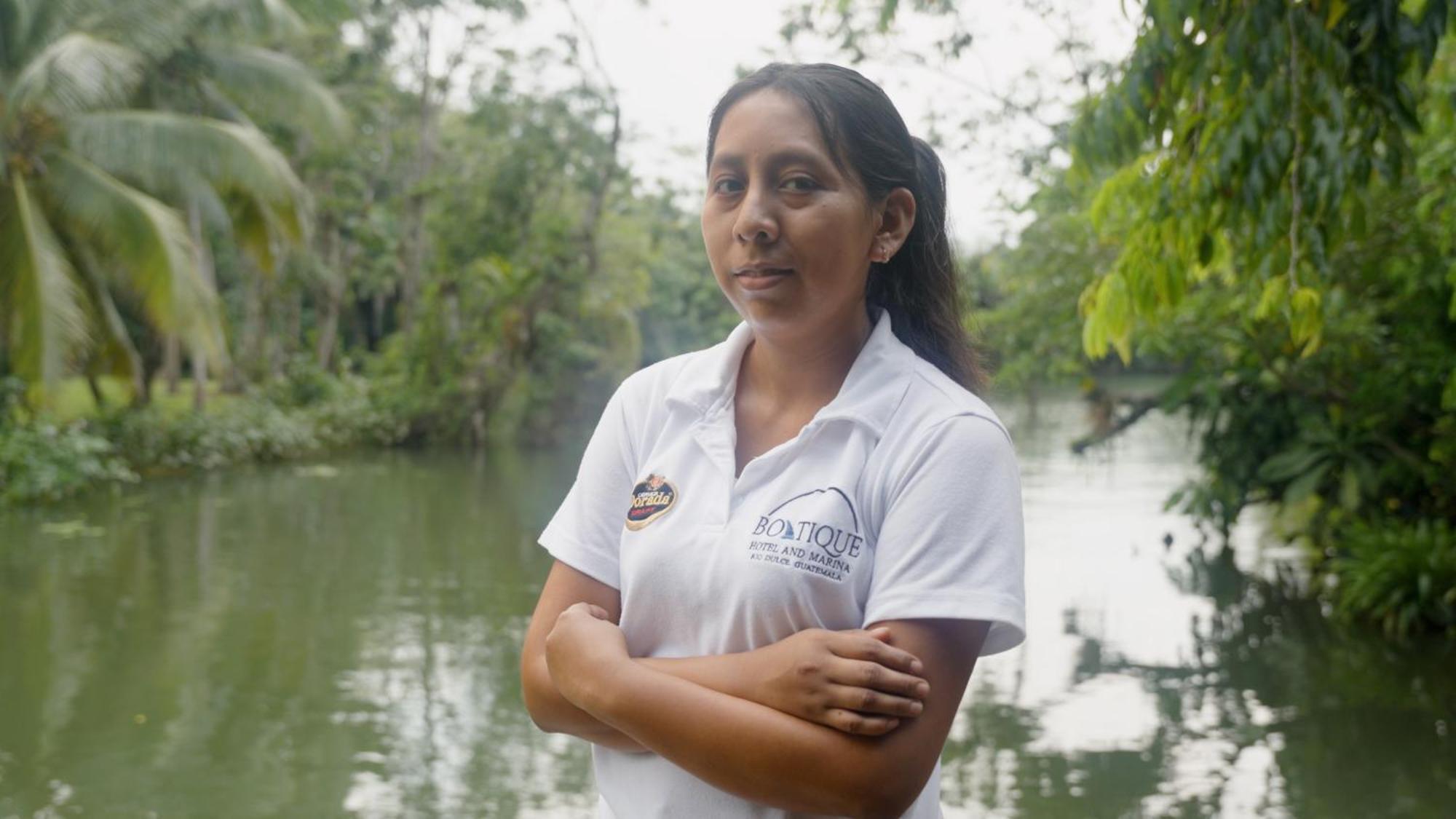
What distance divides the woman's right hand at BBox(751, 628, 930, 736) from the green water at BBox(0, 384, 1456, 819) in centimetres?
362

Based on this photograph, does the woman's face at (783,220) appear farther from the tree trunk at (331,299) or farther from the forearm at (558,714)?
the tree trunk at (331,299)

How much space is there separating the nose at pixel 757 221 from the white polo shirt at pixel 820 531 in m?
0.17

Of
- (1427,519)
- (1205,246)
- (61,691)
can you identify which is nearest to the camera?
(1205,246)

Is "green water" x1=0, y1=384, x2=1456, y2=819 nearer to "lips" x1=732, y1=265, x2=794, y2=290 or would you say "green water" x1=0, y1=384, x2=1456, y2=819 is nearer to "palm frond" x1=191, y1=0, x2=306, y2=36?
"lips" x1=732, y1=265, x2=794, y2=290

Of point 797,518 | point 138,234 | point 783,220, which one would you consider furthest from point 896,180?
point 138,234

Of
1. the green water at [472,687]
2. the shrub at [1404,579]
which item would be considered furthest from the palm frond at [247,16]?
the shrub at [1404,579]

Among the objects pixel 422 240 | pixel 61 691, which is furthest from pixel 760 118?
pixel 422 240

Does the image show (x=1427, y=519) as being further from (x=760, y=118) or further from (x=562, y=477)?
(x=562, y=477)

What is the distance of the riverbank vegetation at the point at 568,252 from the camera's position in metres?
2.99

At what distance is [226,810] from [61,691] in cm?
189

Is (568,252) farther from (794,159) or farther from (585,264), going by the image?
(794,159)

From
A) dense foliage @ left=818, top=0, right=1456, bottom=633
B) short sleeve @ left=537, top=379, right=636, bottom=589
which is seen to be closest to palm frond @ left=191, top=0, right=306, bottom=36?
dense foliage @ left=818, top=0, right=1456, bottom=633

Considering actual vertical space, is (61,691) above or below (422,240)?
below

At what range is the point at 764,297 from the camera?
1.52m
